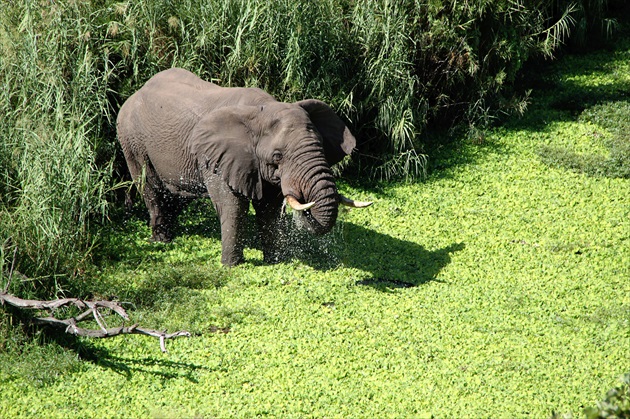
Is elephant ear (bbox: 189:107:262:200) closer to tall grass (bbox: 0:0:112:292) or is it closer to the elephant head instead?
the elephant head

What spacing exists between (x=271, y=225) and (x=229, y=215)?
522mm

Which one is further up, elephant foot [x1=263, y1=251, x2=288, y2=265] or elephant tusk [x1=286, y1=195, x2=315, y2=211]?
elephant tusk [x1=286, y1=195, x2=315, y2=211]

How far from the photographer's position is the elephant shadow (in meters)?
8.92

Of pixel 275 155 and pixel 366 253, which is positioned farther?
pixel 366 253

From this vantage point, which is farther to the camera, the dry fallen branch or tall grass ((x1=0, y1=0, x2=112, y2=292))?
tall grass ((x1=0, y1=0, x2=112, y2=292))

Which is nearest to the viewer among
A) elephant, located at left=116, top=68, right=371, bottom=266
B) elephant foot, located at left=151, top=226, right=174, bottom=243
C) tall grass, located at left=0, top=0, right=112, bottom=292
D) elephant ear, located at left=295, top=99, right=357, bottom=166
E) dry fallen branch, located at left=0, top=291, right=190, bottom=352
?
dry fallen branch, located at left=0, top=291, right=190, bottom=352

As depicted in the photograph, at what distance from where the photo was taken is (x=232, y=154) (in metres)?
8.73

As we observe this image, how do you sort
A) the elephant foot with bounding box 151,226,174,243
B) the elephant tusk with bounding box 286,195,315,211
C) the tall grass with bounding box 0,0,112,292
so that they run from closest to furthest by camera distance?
1. the tall grass with bounding box 0,0,112,292
2. the elephant tusk with bounding box 286,195,315,211
3. the elephant foot with bounding box 151,226,174,243

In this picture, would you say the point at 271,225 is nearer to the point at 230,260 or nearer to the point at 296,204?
the point at 230,260

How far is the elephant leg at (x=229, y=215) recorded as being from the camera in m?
8.90

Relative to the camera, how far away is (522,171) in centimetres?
1102

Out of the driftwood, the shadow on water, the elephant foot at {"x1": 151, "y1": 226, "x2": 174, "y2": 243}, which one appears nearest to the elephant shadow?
the shadow on water

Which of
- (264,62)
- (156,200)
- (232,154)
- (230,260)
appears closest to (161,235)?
(156,200)

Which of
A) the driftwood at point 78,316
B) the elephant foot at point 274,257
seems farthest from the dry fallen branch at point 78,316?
the elephant foot at point 274,257
